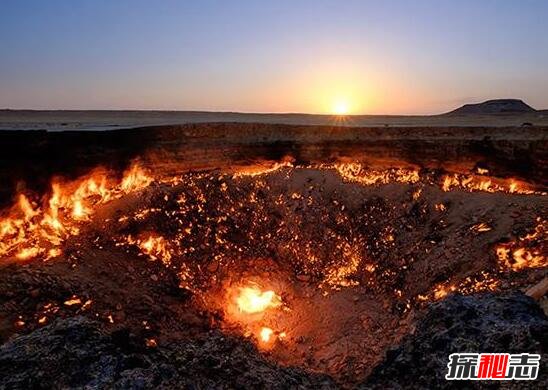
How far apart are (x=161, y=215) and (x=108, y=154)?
2017 millimetres

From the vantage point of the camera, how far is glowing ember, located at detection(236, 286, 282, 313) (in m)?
8.80

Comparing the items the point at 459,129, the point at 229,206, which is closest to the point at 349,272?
the point at 229,206

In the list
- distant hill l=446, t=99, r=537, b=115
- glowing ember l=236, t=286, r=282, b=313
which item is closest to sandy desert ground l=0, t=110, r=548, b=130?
glowing ember l=236, t=286, r=282, b=313

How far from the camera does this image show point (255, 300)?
900 cm

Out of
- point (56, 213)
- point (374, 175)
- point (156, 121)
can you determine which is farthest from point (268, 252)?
point (156, 121)

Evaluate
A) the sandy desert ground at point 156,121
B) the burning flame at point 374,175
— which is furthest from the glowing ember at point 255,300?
the sandy desert ground at point 156,121

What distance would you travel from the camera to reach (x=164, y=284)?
822 centimetres

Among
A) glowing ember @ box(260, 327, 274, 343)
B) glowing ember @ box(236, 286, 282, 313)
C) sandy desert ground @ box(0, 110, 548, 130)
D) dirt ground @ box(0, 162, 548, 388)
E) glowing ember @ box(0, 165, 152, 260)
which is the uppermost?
sandy desert ground @ box(0, 110, 548, 130)

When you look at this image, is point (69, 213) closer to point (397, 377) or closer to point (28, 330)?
point (28, 330)

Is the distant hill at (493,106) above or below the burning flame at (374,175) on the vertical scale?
above

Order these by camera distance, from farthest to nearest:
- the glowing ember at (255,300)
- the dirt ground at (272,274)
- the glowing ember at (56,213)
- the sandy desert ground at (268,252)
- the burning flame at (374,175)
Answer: the burning flame at (374,175) < the glowing ember at (255,300) < the glowing ember at (56,213) < the dirt ground at (272,274) < the sandy desert ground at (268,252)

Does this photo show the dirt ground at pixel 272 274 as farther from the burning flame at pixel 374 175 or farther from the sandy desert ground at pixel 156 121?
the sandy desert ground at pixel 156 121

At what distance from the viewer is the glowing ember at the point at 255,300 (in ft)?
28.9

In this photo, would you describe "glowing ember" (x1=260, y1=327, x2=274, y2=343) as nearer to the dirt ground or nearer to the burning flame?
the dirt ground
